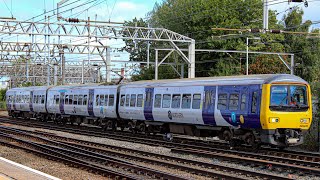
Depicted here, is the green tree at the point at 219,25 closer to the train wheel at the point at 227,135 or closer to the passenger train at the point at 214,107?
the passenger train at the point at 214,107

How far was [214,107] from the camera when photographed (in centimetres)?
2109

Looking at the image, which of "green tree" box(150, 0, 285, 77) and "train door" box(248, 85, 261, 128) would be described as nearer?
"train door" box(248, 85, 261, 128)

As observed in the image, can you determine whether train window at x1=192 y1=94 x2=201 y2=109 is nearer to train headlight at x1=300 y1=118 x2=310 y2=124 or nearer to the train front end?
the train front end

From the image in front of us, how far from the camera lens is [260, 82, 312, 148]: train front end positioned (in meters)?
18.4

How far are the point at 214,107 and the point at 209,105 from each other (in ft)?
1.41

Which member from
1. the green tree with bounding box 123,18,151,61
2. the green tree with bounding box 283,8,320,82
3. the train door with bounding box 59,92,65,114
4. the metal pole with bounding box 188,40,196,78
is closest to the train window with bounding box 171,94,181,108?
the metal pole with bounding box 188,40,196,78

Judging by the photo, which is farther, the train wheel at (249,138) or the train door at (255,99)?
the train wheel at (249,138)

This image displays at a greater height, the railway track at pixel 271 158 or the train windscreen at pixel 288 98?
the train windscreen at pixel 288 98

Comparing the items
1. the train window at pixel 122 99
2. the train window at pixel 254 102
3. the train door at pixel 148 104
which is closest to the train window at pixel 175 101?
the train door at pixel 148 104

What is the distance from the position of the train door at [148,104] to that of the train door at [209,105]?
489 centimetres

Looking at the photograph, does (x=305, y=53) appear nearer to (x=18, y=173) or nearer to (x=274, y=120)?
(x=274, y=120)

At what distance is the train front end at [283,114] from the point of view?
18.4 meters

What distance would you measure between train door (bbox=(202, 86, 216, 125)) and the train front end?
3.02m

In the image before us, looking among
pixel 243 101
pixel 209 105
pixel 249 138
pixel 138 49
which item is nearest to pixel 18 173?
pixel 243 101
